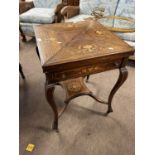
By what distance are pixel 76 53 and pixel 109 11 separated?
1707 millimetres

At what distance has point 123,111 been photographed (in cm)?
156

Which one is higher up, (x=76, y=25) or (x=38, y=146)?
(x=76, y=25)

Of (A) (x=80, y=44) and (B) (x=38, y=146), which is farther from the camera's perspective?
(B) (x=38, y=146)

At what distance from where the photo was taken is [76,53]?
3.36 ft

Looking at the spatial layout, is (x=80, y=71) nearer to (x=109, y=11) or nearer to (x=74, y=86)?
(x=74, y=86)

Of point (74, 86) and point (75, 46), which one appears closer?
point (75, 46)

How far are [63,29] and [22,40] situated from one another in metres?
1.67

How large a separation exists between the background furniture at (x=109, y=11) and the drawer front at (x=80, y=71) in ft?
3.68

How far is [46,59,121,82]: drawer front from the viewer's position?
100cm

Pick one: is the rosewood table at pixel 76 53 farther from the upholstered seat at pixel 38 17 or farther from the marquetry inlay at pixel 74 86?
the upholstered seat at pixel 38 17

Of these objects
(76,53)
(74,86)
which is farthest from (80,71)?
(74,86)
